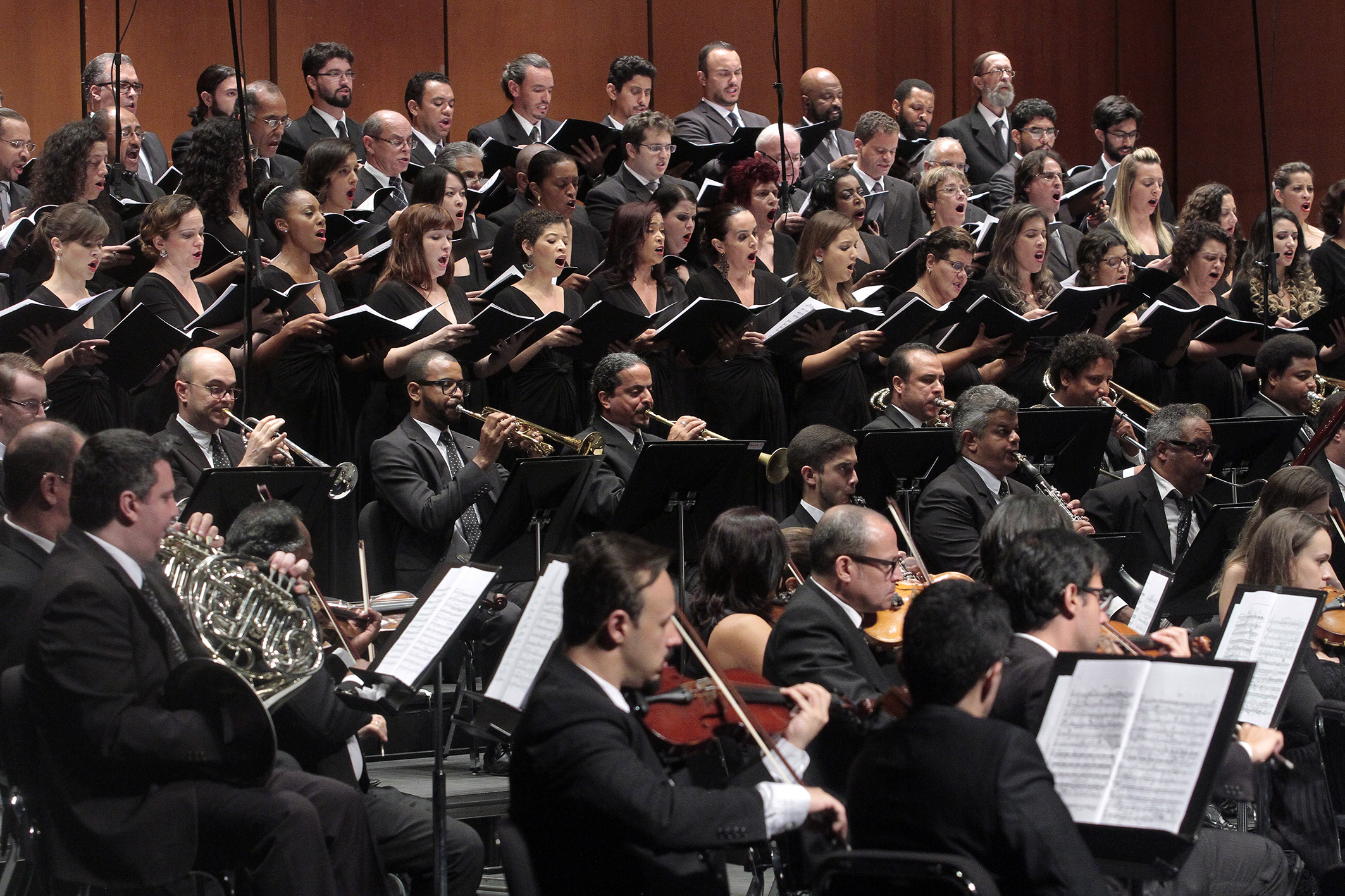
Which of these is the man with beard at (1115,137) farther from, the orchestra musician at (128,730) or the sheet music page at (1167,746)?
the orchestra musician at (128,730)

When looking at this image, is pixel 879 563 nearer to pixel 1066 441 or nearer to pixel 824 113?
pixel 1066 441

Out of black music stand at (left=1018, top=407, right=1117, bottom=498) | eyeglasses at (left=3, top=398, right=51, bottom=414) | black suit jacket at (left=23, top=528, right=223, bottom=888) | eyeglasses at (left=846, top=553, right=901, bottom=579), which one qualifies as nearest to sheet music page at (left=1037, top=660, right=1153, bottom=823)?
eyeglasses at (left=846, top=553, right=901, bottom=579)

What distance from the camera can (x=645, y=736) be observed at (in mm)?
2705

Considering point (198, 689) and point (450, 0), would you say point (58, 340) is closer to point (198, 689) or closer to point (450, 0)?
point (198, 689)

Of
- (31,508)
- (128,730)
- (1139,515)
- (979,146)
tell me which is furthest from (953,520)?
(979,146)

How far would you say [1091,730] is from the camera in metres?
2.73

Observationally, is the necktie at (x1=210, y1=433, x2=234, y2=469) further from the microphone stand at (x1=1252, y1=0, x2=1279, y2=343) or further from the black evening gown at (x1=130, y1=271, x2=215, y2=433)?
the microphone stand at (x1=1252, y1=0, x2=1279, y2=343)

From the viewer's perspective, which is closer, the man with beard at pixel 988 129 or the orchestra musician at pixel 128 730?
the orchestra musician at pixel 128 730

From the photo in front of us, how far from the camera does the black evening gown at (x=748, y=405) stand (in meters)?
6.07

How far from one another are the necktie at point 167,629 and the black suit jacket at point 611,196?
417 cm

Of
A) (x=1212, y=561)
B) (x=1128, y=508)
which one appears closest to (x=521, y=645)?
(x=1212, y=561)

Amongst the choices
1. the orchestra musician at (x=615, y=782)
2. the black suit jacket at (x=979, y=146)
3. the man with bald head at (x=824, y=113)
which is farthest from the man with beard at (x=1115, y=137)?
the orchestra musician at (x=615, y=782)

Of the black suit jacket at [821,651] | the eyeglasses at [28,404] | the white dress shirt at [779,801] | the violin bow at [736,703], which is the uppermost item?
the eyeglasses at [28,404]

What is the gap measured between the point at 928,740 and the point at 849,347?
3646mm
